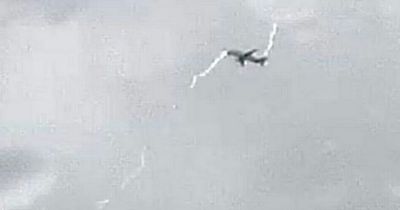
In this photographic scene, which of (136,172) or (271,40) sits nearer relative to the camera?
(136,172)

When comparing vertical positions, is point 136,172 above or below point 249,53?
below

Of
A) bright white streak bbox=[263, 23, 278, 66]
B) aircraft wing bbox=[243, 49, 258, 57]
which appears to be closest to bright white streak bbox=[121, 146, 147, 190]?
aircraft wing bbox=[243, 49, 258, 57]

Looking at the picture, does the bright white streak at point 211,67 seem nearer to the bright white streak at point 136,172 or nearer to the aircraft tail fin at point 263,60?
the aircraft tail fin at point 263,60

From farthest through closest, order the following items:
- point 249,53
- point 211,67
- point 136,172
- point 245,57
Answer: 1. point 245,57
2. point 249,53
3. point 211,67
4. point 136,172

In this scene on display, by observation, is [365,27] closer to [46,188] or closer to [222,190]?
[222,190]

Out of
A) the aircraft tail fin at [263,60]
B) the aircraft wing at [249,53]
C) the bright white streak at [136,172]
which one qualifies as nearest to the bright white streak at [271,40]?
the aircraft tail fin at [263,60]

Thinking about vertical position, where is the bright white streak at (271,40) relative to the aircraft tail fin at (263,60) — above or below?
above

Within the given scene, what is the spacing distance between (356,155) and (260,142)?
2355 millimetres

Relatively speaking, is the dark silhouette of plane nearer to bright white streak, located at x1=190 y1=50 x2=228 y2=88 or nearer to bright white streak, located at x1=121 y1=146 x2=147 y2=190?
bright white streak, located at x1=190 y1=50 x2=228 y2=88

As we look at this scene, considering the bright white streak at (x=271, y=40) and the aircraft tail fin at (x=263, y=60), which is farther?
the bright white streak at (x=271, y=40)

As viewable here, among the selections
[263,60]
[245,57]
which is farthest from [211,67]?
[263,60]

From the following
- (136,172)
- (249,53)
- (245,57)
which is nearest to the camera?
(136,172)

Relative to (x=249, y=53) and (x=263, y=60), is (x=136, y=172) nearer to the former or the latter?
(x=249, y=53)

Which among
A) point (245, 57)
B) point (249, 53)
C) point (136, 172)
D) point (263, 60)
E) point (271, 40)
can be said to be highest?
point (271, 40)
